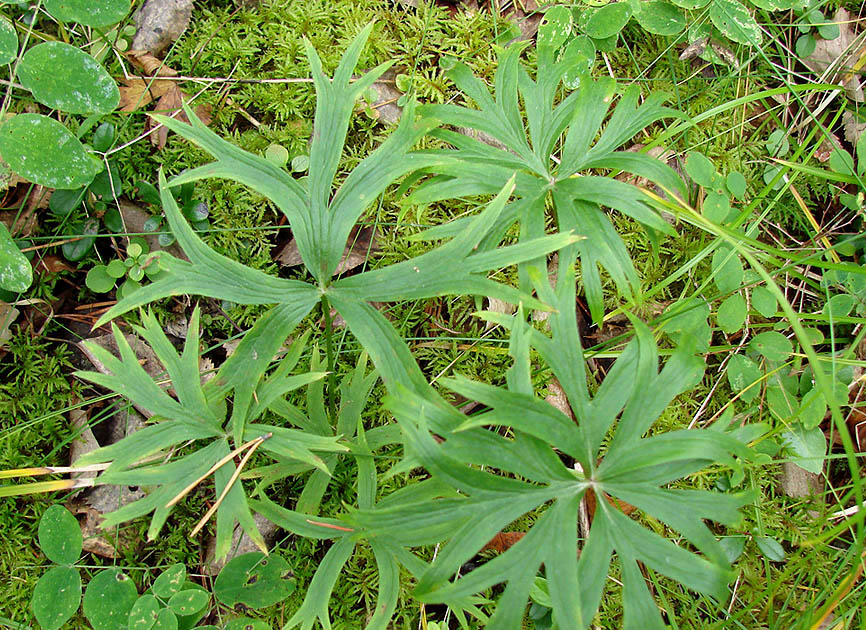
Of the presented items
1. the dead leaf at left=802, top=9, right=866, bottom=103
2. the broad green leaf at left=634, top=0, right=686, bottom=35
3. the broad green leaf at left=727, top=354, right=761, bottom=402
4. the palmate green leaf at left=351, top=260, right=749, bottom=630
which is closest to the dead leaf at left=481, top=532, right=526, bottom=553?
the palmate green leaf at left=351, top=260, right=749, bottom=630

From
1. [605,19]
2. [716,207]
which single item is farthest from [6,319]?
[716,207]

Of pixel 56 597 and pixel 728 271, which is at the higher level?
pixel 728 271

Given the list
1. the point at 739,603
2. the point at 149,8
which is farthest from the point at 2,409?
the point at 739,603

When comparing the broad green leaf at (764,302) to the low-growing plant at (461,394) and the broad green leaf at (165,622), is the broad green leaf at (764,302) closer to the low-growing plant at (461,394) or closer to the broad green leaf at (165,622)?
the low-growing plant at (461,394)

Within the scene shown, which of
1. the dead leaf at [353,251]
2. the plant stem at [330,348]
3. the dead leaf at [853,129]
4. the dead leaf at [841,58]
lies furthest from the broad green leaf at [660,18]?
the plant stem at [330,348]

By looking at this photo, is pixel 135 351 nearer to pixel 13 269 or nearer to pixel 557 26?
pixel 13 269

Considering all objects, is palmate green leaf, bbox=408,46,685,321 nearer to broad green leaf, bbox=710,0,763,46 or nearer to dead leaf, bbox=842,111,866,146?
broad green leaf, bbox=710,0,763,46
